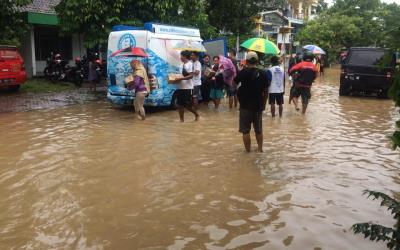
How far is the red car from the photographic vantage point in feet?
48.1

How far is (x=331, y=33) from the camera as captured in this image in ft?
127

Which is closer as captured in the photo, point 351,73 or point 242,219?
point 242,219

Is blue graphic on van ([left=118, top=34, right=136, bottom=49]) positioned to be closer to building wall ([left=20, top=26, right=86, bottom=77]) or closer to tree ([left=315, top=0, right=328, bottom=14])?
building wall ([left=20, top=26, right=86, bottom=77])

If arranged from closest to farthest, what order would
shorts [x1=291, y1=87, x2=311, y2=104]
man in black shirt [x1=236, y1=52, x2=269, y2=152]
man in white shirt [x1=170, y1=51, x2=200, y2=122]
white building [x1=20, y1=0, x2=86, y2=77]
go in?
1. man in black shirt [x1=236, y1=52, x2=269, y2=152]
2. man in white shirt [x1=170, y1=51, x2=200, y2=122]
3. shorts [x1=291, y1=87, x2=311, y2=104]
4. white building [x1=20, y1=0, x2=86, y2=77]

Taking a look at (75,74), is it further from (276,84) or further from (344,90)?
(344,90)

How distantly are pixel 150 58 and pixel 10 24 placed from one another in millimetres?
7830

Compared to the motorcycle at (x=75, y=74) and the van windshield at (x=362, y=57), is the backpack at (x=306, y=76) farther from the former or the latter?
the motorcycle at (x=75, y=74)

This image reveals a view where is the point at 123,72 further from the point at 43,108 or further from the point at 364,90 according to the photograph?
the point at 364,90

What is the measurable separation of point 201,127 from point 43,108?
17.2ft

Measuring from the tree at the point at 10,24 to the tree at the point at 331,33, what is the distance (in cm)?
2811

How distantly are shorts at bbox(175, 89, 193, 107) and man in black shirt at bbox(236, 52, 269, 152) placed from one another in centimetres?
310

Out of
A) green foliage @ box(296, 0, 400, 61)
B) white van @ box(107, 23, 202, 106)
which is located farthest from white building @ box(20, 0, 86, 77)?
green foliage @ box(296, 0, 400, 61)

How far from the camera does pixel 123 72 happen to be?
1170 centimetres

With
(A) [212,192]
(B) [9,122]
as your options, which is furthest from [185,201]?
(B) [9,122]
